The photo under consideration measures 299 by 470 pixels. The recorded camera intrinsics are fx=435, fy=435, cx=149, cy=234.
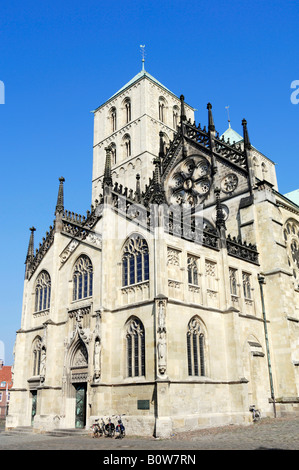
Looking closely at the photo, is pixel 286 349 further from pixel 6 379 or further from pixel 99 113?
pixel 6 379

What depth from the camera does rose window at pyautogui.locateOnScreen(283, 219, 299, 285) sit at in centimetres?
3506

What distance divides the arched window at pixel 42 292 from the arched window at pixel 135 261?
8567mm

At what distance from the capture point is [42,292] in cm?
3250

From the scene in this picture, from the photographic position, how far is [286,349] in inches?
1149

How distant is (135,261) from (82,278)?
5.03m

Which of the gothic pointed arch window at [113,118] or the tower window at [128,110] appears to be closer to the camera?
the tower window at [128,110]

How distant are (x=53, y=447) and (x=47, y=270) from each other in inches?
624

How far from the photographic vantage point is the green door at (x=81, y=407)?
86.4ft

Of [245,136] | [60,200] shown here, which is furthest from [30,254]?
[245,136]

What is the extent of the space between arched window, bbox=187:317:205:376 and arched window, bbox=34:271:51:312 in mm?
11922

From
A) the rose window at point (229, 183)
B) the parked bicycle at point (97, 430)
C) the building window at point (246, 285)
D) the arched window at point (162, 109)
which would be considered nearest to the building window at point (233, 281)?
the building window at point (246, 285)

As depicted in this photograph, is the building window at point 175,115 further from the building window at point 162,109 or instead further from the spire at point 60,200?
the spire at point 60,200

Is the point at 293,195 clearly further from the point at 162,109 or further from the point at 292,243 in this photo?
the point at 162,109
